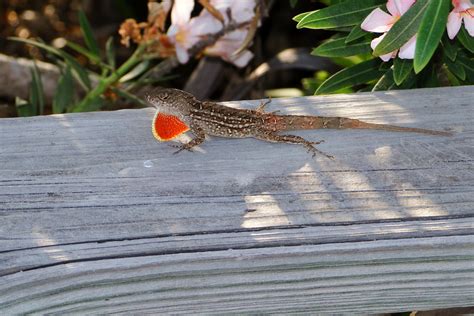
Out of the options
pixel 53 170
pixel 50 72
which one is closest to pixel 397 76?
pixel 53 170

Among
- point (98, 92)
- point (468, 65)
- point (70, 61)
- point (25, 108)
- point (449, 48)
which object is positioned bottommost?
point (25, 108)

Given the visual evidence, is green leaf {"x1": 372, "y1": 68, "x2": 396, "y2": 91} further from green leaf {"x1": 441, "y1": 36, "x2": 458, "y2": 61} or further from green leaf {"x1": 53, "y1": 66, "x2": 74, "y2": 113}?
green leaf {"x1": 53, "y1": 66, "x2": 74, "y2": 113}

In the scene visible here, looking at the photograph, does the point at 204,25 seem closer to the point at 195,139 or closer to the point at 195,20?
the point at 195,20

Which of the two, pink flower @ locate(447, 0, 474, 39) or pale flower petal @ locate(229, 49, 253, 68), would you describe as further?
pale flower petal @ locate(229, 49, 253, 68)

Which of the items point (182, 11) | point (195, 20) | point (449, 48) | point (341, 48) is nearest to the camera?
point (449, 48)

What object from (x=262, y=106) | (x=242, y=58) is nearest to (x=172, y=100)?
(x=262, y=106)

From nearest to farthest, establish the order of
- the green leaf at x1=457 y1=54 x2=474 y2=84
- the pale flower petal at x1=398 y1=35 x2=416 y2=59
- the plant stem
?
1. the pale flower petal at x1=398 y1=35 x2=416 y2=59
2. the green leaf at x1=457 y1=54 x2=474 y2=84
3. the plant stem

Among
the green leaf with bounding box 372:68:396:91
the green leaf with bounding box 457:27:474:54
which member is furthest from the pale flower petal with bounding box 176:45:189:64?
the green leaf with bounding box 457:27:474:54
